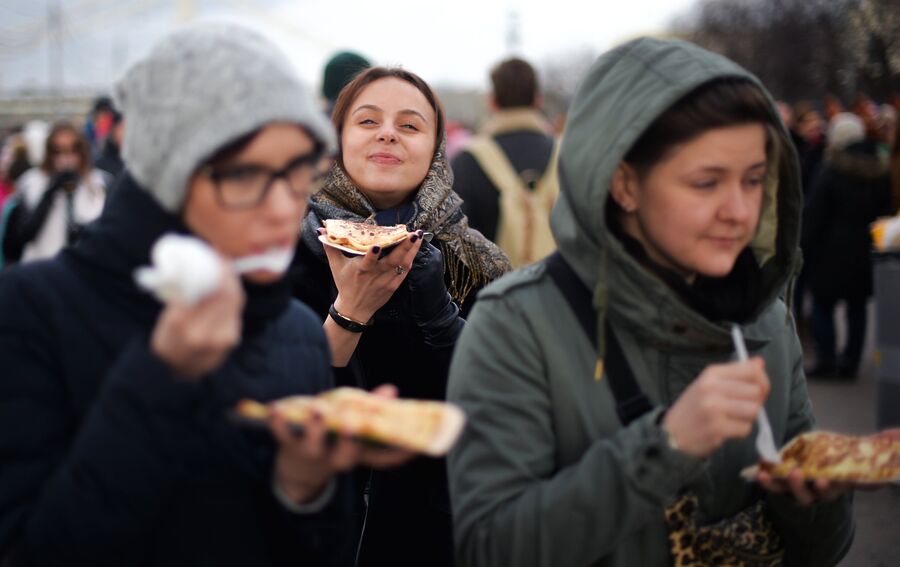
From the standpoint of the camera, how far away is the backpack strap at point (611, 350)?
7.11ft

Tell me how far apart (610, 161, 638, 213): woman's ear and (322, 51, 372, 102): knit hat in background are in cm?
228

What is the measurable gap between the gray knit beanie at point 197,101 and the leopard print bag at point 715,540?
3.80ft

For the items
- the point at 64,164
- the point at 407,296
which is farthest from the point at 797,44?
the point at 407,296

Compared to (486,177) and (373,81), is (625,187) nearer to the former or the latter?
(373,81)

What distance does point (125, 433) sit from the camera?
1.55 meters

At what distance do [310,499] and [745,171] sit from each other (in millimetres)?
1166

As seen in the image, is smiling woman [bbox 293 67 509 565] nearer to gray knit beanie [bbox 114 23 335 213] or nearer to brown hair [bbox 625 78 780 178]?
brown hair [bbox 625 78 780 178]

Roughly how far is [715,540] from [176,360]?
4.17 ft

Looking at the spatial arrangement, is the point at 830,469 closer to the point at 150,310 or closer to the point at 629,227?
the point at 629,227

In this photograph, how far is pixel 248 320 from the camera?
5.89 ft

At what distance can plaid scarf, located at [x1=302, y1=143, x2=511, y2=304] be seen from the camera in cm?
330

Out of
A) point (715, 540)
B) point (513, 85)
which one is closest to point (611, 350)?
point (715, 540)

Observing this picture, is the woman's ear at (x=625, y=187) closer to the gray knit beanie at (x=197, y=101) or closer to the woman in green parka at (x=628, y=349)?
the woman in green parka at (x=628, y=349)

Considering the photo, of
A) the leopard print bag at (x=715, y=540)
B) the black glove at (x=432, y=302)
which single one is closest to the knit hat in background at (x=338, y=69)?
the black glove at (x=432, y=302)
